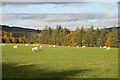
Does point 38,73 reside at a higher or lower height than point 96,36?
lower

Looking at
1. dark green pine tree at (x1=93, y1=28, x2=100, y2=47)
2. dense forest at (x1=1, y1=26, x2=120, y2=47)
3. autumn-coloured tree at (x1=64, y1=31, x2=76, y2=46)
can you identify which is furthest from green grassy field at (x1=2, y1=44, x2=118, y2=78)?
autumn-coloured tree at (x1=64, y1=31, x2=76, y2=46)

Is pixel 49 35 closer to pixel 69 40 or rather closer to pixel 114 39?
pixel 69 40

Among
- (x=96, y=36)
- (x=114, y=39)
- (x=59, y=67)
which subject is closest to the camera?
(x=59, y=67)

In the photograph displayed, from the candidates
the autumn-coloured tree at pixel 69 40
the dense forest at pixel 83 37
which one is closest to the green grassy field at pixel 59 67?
the dense forest at pixel 83 37

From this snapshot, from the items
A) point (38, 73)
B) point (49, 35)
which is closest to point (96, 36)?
point (49, 35)

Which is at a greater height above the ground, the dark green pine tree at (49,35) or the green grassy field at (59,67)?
the dark green pine tree at (49,35)

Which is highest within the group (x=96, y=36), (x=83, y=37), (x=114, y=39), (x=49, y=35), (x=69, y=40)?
(x=49, y=35)

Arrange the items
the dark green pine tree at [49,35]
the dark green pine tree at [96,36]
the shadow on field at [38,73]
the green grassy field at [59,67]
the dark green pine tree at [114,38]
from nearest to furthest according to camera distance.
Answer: the shadow on field at [38,73]
the green grassy field at [59,67]
the dark green pine tree at [114,38]
the dark green pine tree at [96,36]
the dark green pine tree at [49,35]

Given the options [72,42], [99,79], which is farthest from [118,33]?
[99,79]

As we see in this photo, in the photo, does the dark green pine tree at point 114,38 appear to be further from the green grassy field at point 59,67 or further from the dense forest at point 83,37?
the green grassy field at point 59,67

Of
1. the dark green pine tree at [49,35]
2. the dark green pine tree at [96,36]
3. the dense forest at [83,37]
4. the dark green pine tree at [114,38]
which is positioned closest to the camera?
the dark green pine tree at [114,38]

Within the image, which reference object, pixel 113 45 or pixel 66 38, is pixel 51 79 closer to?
pixel 113 45

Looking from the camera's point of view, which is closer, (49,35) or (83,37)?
(83,37)

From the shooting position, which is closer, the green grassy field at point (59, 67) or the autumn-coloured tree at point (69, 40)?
the green grassy field at point (59, 67)
